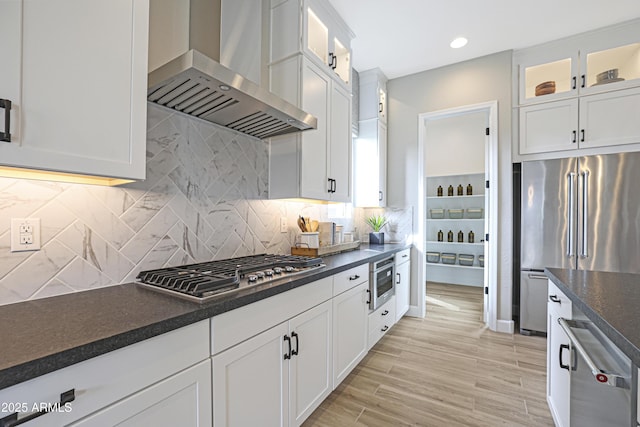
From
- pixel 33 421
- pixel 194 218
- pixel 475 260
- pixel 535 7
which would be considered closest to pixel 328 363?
pixel 194 218

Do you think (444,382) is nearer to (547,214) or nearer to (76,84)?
(547,214)

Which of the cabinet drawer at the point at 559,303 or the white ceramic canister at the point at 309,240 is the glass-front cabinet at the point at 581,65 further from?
the white ceramic canister at the point at 309,240

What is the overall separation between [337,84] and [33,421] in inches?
102

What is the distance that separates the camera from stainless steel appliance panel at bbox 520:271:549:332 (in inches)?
116

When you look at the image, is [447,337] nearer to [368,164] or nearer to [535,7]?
[368,164]

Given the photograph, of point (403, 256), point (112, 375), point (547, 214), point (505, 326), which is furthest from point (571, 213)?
point (112, 375)

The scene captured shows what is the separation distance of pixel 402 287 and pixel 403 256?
356mm

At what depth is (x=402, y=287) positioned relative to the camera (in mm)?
3287

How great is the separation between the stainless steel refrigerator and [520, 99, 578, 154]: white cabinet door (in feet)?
0.69

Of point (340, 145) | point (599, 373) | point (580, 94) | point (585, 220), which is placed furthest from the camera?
point (580, 94)

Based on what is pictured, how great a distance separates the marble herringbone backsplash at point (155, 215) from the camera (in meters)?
1.11

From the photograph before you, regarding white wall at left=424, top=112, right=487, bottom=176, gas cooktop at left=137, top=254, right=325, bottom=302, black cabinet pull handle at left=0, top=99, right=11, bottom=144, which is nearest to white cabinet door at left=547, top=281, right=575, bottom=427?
gas cooktop at left=137, top=254, right=325, bottom=302

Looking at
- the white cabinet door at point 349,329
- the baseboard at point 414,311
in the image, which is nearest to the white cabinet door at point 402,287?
the baseboard at point 414,311

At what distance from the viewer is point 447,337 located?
9.66 feet
